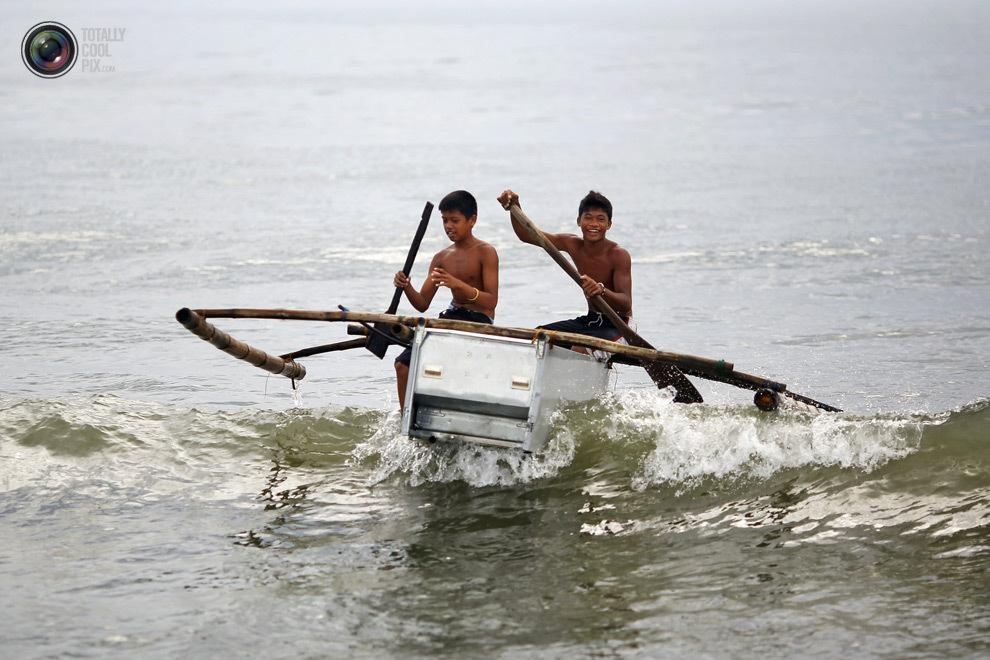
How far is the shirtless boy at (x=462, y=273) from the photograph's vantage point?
7660 millimetres

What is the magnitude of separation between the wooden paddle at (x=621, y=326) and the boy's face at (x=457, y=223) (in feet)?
0.88

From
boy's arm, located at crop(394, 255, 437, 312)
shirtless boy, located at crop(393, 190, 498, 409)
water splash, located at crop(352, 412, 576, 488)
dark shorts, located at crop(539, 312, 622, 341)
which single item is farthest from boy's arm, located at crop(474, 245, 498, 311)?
water splash, located at crop(352, 412, 576, 488)

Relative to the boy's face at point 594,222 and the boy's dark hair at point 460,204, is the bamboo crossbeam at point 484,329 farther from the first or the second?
the boy's face at point 594,222

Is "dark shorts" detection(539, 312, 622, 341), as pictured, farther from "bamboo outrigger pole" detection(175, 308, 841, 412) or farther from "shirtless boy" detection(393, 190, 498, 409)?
"bamboo outrigger pole" detection(175, 308, 841, 412)

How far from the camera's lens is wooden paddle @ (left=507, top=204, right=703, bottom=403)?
755cm

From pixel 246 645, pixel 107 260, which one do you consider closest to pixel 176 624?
pixel 246 645

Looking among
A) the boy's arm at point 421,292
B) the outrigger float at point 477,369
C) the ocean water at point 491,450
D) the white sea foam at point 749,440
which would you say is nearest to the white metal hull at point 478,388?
the outrigger float at point 477,369

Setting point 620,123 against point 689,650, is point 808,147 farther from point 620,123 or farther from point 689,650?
point 689,650

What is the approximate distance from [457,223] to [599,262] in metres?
1.03

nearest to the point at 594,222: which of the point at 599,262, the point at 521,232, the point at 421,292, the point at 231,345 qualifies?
the point at 599,262

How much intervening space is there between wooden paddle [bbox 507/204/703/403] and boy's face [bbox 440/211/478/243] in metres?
0.27

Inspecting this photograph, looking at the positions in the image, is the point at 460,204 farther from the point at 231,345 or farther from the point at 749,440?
the point at 749,440

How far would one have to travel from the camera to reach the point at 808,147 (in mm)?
25500

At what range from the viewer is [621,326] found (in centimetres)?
782
